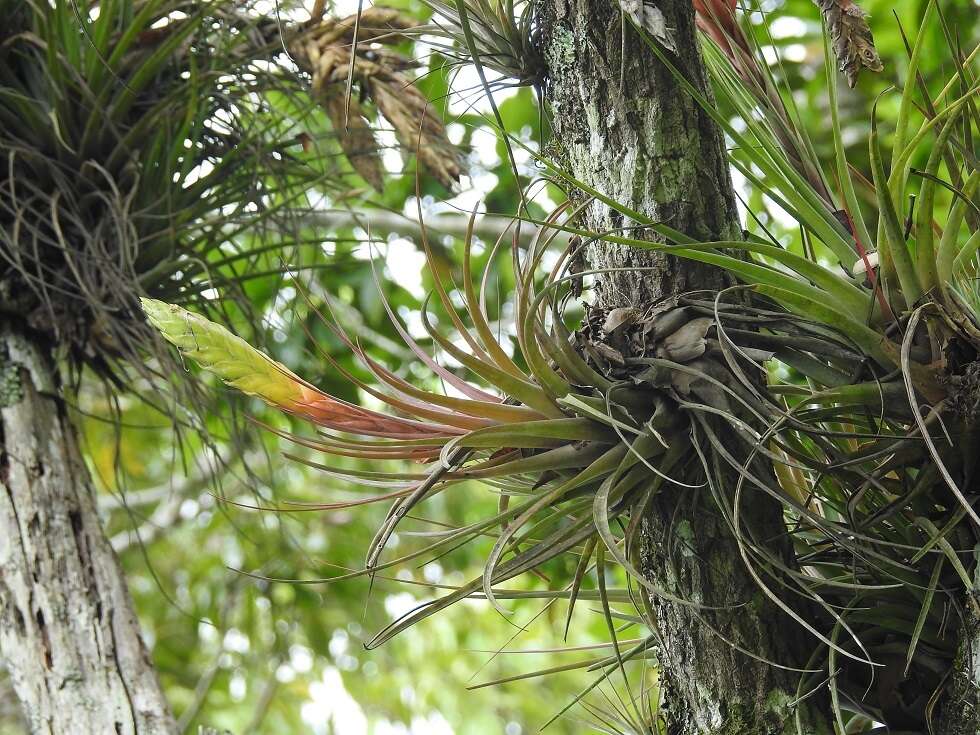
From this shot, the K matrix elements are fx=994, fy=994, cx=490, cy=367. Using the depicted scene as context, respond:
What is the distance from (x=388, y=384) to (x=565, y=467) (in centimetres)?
14

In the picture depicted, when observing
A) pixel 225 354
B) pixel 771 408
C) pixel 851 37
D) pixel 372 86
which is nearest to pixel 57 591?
pixel 225 354

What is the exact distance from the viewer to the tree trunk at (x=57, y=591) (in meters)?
0.96

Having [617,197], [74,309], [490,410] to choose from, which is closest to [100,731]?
[74,309]

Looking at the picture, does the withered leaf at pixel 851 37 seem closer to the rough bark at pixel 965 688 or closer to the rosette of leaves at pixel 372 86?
the rough bark at pixel 965 688

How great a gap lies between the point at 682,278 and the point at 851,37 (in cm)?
18

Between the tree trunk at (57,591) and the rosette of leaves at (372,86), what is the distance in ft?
1.48

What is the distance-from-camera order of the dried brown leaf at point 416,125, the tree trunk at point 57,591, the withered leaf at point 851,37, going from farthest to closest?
the dried brown leaf at point 416,125 → the tree trunk at point 57,591 → the withered leaf at point 851,37

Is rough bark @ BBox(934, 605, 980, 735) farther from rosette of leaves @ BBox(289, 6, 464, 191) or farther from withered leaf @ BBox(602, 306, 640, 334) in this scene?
rosette of leaves @ BBox(289, 6, 464, 191)

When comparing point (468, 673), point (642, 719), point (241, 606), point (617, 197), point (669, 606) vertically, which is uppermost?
point (617, 197)

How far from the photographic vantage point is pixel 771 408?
2.08 ft

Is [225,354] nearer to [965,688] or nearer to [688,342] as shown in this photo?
[688,342]

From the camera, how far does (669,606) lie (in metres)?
0.70

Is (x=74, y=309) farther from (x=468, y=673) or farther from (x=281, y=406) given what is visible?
(x=468, y=673)

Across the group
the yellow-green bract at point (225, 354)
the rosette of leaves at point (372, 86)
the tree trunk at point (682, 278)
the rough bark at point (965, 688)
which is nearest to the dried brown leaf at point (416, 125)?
the rosette of leaves at point (372, 86)
